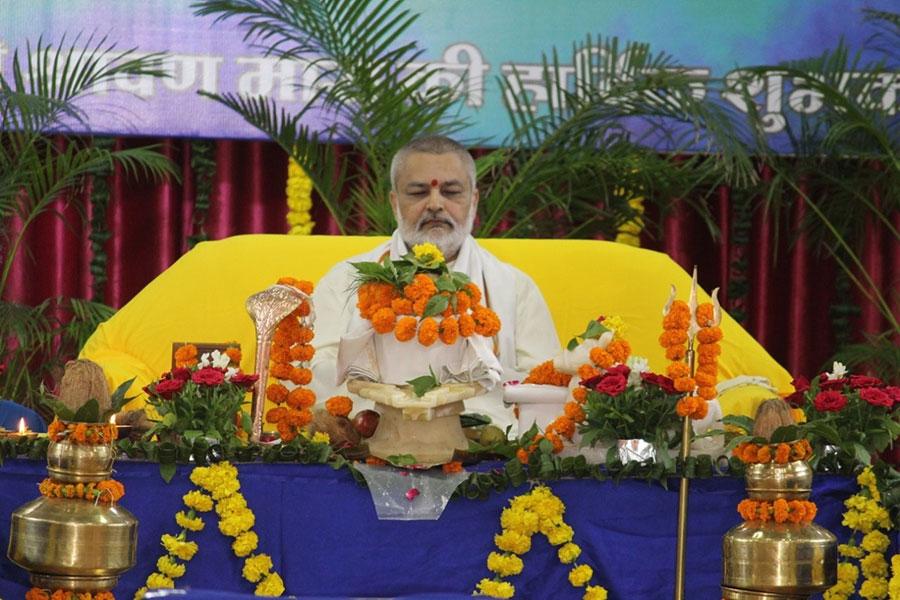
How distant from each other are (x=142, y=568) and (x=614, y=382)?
47.5 inches

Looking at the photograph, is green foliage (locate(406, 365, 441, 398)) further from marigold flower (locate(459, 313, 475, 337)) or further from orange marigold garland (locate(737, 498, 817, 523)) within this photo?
orange marigold garland (locate(737, 498, 817, 523))

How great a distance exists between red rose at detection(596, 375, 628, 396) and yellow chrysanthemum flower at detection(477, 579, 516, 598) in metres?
0.51

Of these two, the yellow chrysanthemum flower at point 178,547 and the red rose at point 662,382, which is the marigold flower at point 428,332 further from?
the yellow chrysanthemum flower at point 178,547

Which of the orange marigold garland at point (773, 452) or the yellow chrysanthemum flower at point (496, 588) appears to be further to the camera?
the yellow chrysanthemum flower at point (496, 588)

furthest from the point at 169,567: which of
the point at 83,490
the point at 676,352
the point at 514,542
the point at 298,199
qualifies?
the point at 298,199

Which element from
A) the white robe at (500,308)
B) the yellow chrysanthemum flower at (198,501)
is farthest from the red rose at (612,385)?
the white robe at (500,308)

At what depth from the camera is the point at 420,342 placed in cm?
347

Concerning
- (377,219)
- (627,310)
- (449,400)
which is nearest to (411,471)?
(449,400)

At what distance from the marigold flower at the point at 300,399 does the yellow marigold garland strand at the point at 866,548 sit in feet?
4.39

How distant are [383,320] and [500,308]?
1788 mm

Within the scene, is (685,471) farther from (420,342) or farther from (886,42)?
(886,42)

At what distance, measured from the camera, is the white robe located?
514 centimetres

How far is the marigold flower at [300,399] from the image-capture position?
144 inches

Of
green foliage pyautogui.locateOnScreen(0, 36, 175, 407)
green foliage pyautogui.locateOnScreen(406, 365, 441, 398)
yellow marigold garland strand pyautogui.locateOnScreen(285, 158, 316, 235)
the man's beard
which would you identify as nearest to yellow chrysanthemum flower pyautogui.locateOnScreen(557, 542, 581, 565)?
green foliage pyautogui.locateOnScreen(406, 365, 441, 398)
